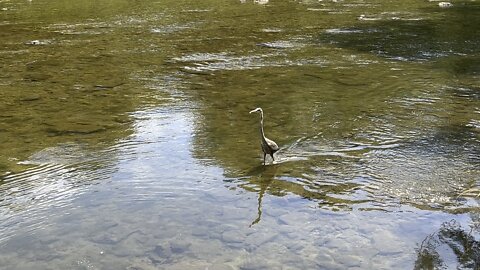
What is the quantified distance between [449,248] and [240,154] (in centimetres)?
434

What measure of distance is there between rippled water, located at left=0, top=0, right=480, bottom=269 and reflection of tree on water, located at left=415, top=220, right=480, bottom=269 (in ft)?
0.08

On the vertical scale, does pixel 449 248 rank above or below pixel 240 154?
below

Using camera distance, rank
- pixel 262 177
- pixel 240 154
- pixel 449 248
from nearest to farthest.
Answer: pixel 449 248
pixel 262 177
pixel 240 154

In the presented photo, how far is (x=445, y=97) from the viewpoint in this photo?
13.8 m

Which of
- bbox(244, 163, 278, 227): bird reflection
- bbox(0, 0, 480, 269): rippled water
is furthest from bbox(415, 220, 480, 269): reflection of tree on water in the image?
bbox(244, 163, 278, 227): bird reflection

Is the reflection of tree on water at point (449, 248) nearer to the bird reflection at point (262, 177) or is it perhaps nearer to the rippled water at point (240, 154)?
the rippled water at point (240, 154)

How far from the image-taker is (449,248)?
7000 millimetres

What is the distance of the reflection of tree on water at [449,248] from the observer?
6.67 metres

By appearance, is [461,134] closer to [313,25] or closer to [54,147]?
[54,147]

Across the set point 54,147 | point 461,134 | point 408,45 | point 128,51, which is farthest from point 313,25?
point 54,147

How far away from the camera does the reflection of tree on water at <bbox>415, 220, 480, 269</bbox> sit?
6.67 m

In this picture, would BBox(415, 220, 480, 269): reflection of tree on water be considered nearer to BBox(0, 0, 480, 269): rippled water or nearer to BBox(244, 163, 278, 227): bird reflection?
BBox(0, 0, 480, 269): rippled water

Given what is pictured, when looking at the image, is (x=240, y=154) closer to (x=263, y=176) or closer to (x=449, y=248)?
(x=263, y=176)

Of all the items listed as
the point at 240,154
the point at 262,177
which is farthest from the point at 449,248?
the point at 240,154
